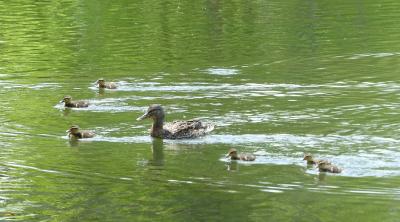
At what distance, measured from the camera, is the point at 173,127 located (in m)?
17.4

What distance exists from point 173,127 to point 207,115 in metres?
1.32

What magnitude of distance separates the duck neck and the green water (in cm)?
21

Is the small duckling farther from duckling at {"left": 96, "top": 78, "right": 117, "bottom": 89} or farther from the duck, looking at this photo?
duckling at {"left": 96, "top": 78, "right": 117, "bottom": 89}

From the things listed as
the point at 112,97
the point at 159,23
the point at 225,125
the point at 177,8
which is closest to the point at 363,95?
the point at 225,125

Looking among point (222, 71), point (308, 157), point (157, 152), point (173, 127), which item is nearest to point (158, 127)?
point (173, 127)

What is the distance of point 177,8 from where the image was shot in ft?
121

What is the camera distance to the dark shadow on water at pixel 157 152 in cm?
1544

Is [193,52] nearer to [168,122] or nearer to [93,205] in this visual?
[168,122]

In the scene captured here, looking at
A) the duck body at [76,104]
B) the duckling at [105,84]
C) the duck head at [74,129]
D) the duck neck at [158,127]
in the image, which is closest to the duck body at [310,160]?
the duck neck at [158,127]

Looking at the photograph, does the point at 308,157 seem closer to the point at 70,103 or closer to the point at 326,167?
the point at 326,167

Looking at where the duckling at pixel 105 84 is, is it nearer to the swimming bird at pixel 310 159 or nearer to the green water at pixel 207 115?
the green water at pixel 207 115

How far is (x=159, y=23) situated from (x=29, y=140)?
16.3 metres

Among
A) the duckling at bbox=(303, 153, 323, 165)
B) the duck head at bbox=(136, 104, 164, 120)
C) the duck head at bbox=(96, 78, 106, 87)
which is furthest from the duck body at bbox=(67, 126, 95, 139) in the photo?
the duck head at bbox=(96, 78, 106, 87)

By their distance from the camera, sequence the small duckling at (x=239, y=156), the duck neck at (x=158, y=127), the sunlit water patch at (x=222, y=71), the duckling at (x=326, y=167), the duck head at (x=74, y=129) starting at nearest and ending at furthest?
1. the duckling at (x=326, y=167)
2. the small duckling at (x=239, y=156)
3. the duck head at (x=74, y=129)
4. the duck neck at (x=158, y=127)
5. the sunlit water patch at (x=222, y=71)
